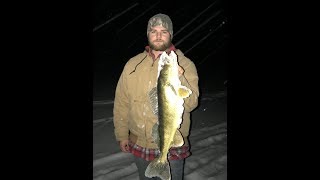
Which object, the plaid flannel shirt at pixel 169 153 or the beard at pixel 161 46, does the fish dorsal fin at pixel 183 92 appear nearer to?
the beard at pixel 161 46

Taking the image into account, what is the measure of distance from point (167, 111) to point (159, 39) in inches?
37.3

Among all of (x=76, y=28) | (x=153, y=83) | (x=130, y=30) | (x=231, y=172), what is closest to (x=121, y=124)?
(x=153, y=83)

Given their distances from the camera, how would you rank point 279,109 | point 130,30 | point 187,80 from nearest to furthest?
point 187,80
point 279,109
point 130,30

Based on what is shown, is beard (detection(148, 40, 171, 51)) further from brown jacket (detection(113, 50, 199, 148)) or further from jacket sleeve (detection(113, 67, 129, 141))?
jacket sleeve (detection(113, 67, 129, 141))

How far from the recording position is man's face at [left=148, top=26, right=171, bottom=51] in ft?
10.2

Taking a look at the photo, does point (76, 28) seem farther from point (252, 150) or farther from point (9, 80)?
point (252, 150)

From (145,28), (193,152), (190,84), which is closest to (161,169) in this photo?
(190,84)

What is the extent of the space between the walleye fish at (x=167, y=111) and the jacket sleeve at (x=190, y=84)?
0.24 metres

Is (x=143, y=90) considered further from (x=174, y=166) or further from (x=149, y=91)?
(x=174, y=166)

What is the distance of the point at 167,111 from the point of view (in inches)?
105

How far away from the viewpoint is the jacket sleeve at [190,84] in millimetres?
2873

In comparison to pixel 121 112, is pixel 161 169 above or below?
below

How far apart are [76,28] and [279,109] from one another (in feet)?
9.92

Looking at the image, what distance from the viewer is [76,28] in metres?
3.31
